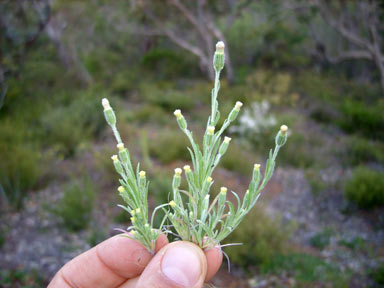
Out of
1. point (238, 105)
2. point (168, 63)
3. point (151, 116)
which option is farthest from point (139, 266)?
point (168, 63)

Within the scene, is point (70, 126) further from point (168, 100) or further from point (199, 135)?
point (168, 100)

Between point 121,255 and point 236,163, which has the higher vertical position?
point 121,255

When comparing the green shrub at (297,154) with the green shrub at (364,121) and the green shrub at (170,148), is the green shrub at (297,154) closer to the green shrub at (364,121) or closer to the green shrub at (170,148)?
the green shrub at (364,121)

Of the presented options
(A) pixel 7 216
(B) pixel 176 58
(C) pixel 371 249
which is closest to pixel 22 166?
(A) pixel 7 216

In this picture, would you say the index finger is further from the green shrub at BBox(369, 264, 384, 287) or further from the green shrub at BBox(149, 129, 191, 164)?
the green shrub at BBox(149, 129, 191, 164)

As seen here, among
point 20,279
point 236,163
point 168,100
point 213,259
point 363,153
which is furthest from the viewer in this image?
point 168,100

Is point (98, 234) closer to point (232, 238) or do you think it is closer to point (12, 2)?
point (232, 238)
